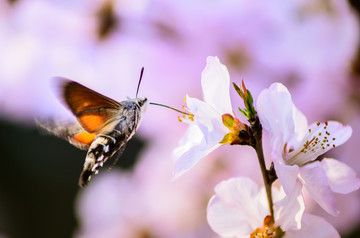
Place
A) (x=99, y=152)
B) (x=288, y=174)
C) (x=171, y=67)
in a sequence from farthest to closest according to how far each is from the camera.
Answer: (x=171, y=67) → (x=99, y=152) → (x=288, y=174)

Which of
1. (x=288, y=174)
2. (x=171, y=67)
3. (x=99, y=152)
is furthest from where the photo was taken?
(x=171, y=67)

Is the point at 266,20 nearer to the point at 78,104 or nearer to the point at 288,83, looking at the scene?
the point at 288,83

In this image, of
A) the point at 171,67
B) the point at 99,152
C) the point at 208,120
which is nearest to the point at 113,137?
the point at 99,152

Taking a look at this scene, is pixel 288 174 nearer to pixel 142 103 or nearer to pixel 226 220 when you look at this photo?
pixel 226 220

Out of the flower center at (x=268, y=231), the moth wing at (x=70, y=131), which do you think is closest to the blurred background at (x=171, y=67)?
the moth wing at (x=70, y=131)

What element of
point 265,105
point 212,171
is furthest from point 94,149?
point 212,171

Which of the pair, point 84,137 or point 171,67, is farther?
point 171,67

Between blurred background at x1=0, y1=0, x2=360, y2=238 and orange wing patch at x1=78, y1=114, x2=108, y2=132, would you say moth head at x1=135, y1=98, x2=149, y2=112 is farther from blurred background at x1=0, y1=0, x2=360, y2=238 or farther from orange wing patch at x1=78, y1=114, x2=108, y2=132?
blurred background at x1=0, y1=0, x2=360, y2=238
